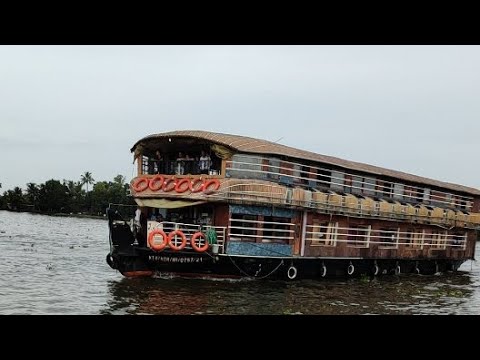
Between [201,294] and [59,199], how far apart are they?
80062 mm

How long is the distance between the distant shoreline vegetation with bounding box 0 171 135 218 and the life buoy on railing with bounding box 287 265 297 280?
2817 inches

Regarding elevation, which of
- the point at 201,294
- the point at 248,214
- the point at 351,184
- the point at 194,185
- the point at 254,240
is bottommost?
the point at 201,294

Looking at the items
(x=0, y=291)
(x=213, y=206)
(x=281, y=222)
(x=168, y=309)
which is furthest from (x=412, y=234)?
(x=0, y=291)

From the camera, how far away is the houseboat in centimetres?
1753

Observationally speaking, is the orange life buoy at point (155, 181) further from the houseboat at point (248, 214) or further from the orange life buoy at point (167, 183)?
the orange life buoy at point (167, 183)

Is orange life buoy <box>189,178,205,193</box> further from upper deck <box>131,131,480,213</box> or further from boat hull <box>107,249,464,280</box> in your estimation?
boat hull <box>107,249,464,280</box>

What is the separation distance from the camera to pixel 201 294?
1547 cm

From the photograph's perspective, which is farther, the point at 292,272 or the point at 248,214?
the point at 292,272

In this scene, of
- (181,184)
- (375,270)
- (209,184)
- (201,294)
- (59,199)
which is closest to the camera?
(201,294)

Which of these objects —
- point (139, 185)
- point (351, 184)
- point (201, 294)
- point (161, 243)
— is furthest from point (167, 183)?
point (351, 184)

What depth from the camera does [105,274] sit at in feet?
66.0

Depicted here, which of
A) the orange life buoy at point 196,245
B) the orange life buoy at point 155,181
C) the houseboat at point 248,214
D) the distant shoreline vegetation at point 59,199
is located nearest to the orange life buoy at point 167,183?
the houseboat at point 248,214

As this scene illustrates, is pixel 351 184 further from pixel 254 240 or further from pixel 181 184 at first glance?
pixel 181 184

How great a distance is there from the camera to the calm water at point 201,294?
546 inches
